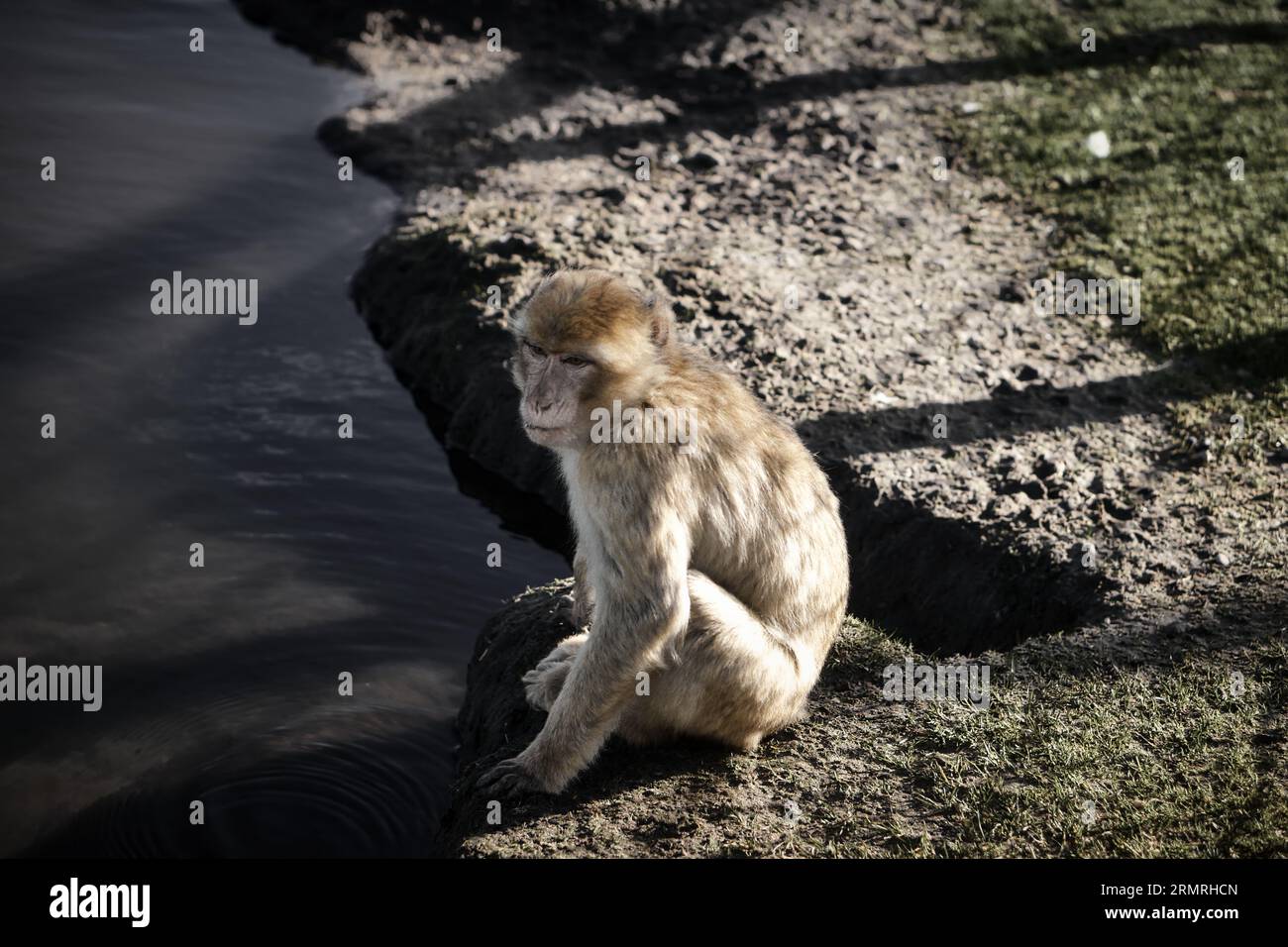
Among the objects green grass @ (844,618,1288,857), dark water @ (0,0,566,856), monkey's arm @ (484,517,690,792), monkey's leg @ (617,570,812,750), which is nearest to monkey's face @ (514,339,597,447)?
monkey's arm @ (484,517,690,792)

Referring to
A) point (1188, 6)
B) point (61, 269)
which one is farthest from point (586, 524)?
point (1188, 6)

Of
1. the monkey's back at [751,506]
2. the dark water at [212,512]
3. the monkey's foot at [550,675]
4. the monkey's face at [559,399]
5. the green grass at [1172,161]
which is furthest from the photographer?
the green grass at [1172,161]

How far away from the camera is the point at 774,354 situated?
818 cm

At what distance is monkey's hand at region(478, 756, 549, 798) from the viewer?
180 inches

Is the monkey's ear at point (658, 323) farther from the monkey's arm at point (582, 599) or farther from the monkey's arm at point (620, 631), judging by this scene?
the monkey's arm at point (582, 599)

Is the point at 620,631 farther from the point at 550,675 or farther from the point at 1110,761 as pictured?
the point at 1110,761

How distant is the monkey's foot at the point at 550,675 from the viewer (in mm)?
5003

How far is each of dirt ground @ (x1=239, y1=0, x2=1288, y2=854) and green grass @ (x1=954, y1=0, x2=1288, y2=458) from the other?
310 millimetres

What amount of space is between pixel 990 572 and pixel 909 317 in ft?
9.12

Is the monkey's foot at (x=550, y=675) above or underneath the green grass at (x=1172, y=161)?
underneath

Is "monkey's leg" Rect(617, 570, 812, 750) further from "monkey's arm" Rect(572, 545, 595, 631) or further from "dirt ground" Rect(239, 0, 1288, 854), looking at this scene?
"monkey's arm" Rect(572, 545, 595, 631)

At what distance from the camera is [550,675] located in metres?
5.01

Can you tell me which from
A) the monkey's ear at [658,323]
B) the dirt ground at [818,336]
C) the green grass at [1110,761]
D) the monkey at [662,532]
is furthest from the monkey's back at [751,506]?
the green grass at [1110,761]
